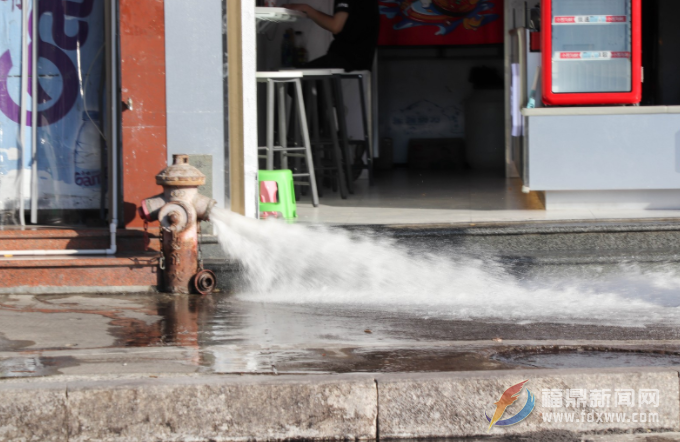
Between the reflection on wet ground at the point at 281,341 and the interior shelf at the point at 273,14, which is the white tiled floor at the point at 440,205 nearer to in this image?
the reflection on wet ground at the point at 281,341

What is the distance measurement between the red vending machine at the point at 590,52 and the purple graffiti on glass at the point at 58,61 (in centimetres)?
A: 394

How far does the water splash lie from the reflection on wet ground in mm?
487

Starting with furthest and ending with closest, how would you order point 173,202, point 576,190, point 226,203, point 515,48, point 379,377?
point 515,48 → point 576,190 → point 226,203 → point 173,202 → point 379,377

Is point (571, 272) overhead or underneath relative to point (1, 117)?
underneath

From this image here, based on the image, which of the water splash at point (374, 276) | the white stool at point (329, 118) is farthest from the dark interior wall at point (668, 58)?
the water splash at point (374, 276)

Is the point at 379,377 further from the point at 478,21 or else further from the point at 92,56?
the point at 478,21

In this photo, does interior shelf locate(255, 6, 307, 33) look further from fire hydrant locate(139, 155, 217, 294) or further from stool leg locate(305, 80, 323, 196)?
fire hydrant locate(139, 155, 217, 294)

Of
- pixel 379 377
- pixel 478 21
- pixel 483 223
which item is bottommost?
pixel 379 377

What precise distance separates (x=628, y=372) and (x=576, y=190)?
3.51 m

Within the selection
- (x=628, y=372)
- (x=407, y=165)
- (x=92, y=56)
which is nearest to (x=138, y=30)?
(x=92, y=56)

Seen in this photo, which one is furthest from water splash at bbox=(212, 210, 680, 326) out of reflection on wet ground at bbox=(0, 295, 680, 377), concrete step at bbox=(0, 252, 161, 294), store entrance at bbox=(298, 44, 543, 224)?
store entrance at bbox=(298, 44, 543, 224)

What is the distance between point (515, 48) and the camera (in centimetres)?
984

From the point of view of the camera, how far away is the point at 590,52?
702cm

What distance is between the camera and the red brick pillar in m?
6.15
